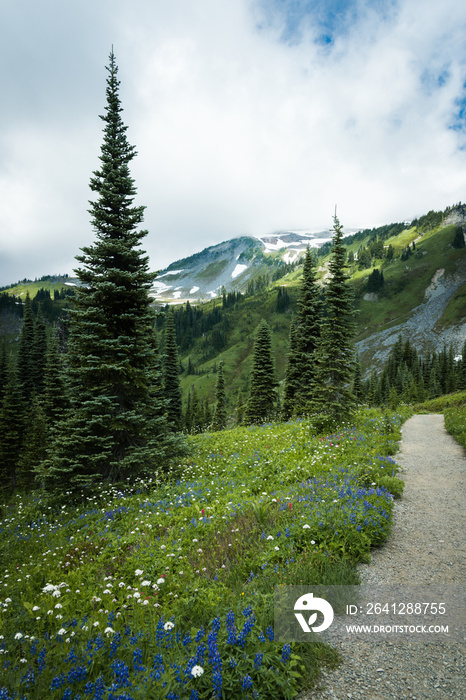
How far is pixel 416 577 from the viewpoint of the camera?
16.2 ft

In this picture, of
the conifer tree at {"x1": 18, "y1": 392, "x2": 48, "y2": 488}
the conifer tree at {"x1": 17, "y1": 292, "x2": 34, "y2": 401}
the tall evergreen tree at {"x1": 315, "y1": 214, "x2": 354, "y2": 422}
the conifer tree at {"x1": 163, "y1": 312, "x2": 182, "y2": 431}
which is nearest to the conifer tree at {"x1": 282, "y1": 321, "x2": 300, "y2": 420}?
the tall evergreen tree at {"x1": 315, "y1": 214, "x2": 354, "y2": 422}

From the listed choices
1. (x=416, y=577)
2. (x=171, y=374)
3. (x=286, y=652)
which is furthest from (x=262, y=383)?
(x=286, y=652)

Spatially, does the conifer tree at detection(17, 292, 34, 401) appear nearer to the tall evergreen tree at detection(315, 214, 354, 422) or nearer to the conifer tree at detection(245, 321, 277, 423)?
the conifer tree at detection(245, 321, 277, 423)

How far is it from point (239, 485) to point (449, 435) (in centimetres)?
1317

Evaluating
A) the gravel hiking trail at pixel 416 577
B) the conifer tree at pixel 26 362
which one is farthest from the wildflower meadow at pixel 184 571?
the conifer tree at pixel 26 362

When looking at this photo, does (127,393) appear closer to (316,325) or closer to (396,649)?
(396,649)

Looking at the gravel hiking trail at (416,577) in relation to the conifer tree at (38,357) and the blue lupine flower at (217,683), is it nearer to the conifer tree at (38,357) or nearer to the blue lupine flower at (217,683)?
the blue lupine flower at (217,683)

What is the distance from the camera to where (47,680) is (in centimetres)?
306

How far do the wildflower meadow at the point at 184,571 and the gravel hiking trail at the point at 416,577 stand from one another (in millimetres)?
294

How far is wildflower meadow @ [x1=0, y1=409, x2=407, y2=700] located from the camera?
3119mm

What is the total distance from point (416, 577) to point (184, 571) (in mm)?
3916

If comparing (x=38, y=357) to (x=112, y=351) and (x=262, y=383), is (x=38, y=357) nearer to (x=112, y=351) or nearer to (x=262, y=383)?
(x=262, y=383)

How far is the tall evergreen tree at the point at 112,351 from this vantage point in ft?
37.0

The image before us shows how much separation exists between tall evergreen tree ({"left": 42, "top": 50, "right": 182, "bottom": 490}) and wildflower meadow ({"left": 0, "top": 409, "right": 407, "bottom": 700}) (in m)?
1.30
